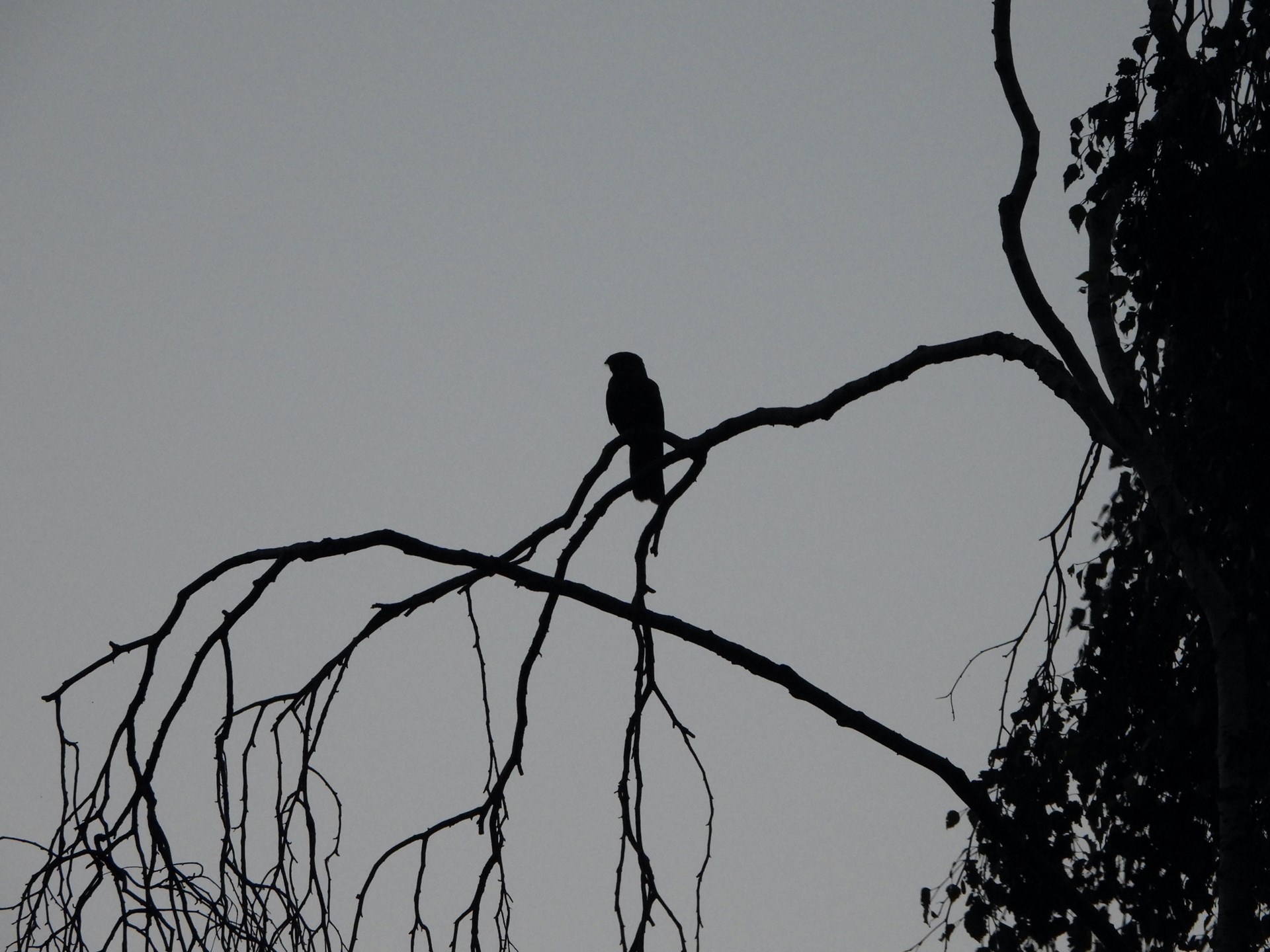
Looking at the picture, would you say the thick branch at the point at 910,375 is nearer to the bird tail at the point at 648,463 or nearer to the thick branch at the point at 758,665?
the thick branch at the point at 758,665

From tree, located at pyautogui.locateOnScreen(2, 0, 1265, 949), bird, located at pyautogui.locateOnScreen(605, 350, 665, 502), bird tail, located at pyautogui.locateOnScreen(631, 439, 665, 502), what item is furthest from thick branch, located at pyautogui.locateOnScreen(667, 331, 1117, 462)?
bird, located at pyautogui.locateOnScreen(605, 350, 665, 502)

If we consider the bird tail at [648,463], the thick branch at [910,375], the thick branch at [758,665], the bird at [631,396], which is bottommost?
the thick branch at [758,665]

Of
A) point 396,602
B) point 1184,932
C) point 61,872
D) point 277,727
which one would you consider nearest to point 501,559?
point 396,602

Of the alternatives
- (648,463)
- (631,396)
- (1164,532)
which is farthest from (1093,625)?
(631,396)

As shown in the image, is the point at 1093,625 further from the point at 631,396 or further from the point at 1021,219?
the point at 631,396

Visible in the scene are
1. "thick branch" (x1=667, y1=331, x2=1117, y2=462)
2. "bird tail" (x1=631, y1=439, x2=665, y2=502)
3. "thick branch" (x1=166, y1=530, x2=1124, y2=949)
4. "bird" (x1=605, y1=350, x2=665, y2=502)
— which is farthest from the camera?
"bird" (x1=605, y1=350, x2=665, y2=502)

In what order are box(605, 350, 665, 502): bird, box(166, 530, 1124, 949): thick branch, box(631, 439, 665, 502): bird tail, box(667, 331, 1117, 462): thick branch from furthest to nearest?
box(605, 350, 665, 502): bird → box(631, 439, 665, 502): bird tail → box(667, 331, 1117, 462): thick branch → box(166, 530, 1124, 949): thick branch

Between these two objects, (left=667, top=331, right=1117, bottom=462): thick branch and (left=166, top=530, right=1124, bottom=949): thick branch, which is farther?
(left=667, top=331, right=1117, bottom=462): thick branch

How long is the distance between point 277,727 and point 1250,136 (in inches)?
90.7

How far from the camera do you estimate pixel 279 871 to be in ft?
6.37

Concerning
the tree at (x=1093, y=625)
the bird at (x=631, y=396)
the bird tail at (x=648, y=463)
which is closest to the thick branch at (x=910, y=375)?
the tree at (x=1093, y=625)

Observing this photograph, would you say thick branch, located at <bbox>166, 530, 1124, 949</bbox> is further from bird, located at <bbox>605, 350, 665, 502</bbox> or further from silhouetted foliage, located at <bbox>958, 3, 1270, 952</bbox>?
bird, located at <bbox>605, 350, 665, 502</bbox>

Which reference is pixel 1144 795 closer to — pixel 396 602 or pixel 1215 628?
pixel 1215 628

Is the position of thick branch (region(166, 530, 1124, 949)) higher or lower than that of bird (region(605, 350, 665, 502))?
lower
